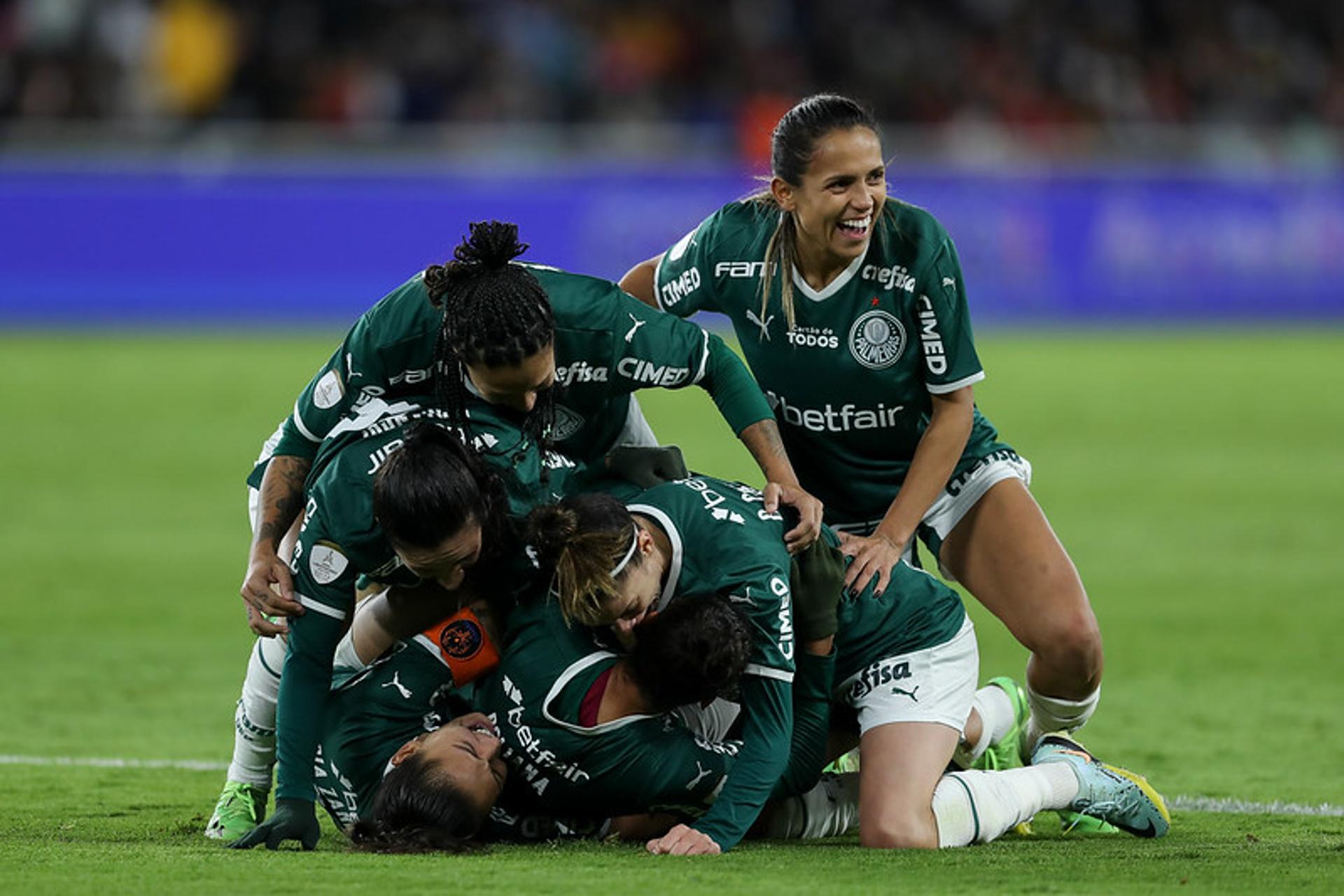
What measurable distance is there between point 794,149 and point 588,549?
5.52ft

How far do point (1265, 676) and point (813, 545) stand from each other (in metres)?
3.52

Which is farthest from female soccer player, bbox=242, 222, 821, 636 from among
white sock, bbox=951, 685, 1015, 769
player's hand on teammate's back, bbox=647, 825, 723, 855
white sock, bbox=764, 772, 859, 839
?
white sock, bbox=951, 685, 1015, 769

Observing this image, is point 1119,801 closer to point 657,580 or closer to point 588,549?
point 657,580

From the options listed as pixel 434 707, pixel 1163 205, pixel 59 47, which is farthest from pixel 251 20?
pixel 434 707

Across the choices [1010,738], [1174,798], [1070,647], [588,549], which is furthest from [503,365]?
[1174,798]

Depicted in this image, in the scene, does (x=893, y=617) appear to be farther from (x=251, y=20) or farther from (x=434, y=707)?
(x=251, y=20)

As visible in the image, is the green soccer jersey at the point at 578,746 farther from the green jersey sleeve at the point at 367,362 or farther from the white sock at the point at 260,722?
the green jersey sleeve at the point at 367,362

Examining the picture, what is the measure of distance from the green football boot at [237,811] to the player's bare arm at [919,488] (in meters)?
1.86

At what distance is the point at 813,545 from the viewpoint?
19.4ft

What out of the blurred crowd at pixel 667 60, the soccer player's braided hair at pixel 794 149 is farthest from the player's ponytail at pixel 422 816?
the blurred crowd at pixel 667 60

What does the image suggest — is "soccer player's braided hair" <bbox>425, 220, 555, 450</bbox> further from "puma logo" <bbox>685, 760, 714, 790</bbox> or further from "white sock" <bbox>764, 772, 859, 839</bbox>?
"white sock" <bbox>764, 772, 859, 839</bbox>

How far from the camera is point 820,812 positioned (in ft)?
19.8

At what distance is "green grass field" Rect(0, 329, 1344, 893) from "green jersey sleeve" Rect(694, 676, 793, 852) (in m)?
0.11

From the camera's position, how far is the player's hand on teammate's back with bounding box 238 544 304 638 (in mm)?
5594
